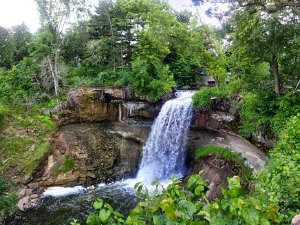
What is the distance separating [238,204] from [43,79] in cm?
2048

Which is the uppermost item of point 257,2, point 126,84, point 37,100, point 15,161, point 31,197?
point 257,2

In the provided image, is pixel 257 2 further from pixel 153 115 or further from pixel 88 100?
pixel 88 100

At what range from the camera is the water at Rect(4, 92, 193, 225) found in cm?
1238

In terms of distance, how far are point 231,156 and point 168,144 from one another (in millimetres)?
4729

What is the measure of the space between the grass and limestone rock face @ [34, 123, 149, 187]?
4.25 m

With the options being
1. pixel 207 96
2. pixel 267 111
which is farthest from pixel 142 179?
pixel 267 111

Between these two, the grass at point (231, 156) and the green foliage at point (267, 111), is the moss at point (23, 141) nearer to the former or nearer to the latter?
the grass at point (231, 156)

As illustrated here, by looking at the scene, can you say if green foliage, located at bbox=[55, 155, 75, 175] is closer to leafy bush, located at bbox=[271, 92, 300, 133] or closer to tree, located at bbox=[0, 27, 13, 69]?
leafy bush, located at bbox=[271, 92, 300, 133]

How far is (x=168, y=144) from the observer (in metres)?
17.5

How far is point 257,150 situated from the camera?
561 inches

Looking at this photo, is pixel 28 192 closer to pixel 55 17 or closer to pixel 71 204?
pixel 71 204

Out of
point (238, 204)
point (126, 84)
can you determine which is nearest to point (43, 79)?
point (126, 84)

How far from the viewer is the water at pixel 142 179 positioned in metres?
12.4

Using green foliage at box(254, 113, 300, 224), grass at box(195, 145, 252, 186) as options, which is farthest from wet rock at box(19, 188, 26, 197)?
green foliage at box(254, 113, 300, 224)
